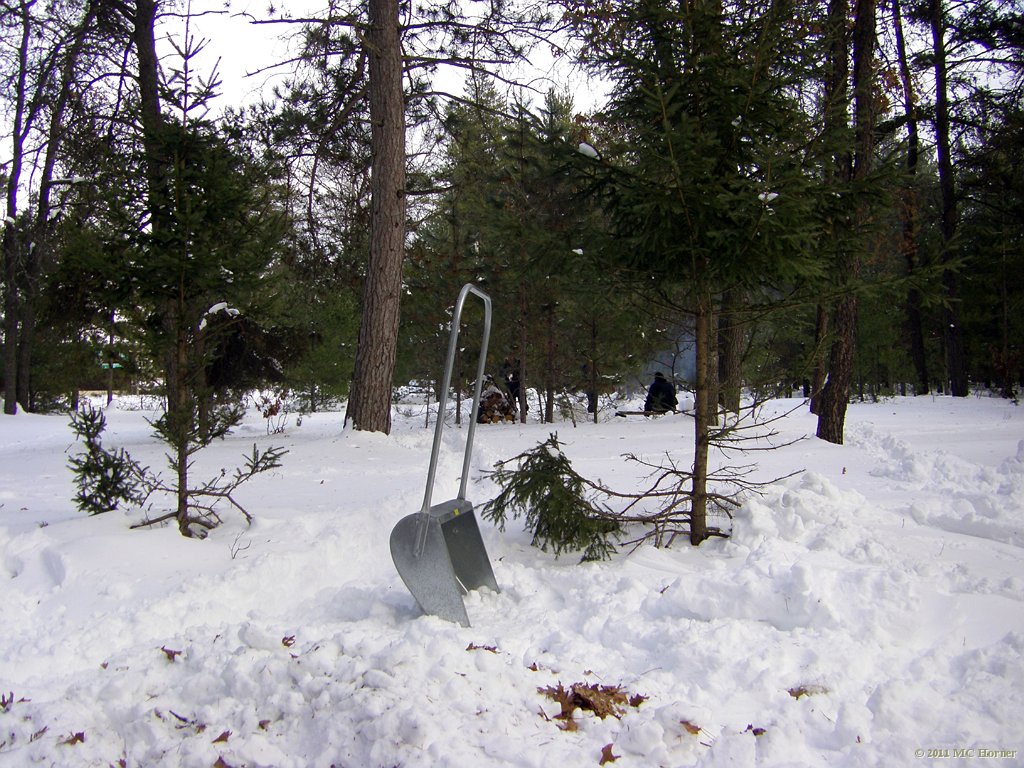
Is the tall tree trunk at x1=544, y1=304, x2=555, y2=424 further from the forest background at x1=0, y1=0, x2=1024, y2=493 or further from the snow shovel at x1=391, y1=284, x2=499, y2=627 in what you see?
the snow shovel at x1=391, y1=284, x2=499, y2=627

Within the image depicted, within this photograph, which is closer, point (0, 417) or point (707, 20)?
point (707, 20)

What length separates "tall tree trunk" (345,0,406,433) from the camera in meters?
10.4

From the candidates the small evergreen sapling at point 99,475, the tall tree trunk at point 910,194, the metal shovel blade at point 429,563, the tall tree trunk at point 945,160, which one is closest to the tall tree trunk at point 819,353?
the tall tree trunk at point 910,194

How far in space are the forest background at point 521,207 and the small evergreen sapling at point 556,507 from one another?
2.99ft

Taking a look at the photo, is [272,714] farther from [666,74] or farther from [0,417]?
[0,417]

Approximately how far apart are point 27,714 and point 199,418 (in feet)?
8.02

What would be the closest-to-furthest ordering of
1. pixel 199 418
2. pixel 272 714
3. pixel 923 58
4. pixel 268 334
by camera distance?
pixel 272 714 < pixel 199 418 < pixel 268 334 < pixel 923 58

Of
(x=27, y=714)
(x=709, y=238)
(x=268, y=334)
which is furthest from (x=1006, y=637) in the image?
(x=268, y=334)

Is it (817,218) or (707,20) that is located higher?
(707,20)

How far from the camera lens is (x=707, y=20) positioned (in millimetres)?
4562

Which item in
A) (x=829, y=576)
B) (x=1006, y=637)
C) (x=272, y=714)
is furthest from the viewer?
(x=829, y=576)

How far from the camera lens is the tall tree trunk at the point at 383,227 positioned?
410 inches

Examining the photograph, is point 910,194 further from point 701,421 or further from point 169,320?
point 169,320

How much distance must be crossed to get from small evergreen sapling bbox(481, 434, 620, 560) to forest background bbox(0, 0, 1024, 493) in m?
0.91
